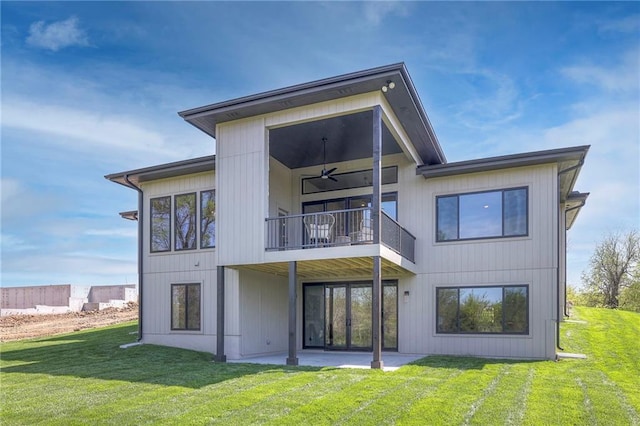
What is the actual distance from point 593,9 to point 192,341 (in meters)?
11.4

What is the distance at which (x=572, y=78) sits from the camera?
37.8 ft

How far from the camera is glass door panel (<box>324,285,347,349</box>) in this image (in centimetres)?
1209

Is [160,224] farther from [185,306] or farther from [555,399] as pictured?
[555,399]

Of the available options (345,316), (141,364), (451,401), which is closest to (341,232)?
(345,316)

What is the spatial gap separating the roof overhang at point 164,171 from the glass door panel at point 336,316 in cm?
450

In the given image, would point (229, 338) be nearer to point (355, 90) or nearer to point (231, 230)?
point (231, 230)

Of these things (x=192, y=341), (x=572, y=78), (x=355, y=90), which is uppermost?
(x=572, y=78)

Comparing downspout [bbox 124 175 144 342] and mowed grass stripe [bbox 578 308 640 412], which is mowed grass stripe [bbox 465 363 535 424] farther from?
downspout [bbox 124 175 144 342]

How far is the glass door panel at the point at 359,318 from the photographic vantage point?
11.8 metres

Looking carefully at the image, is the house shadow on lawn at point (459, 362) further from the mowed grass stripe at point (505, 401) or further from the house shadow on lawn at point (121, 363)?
the house shadow on lawn at point (121, 363)

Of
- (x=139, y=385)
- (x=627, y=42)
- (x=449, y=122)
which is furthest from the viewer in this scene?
(x=449, y=122)

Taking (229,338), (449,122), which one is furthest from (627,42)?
(229,338)

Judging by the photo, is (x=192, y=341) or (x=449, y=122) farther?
(x=449, y=122)

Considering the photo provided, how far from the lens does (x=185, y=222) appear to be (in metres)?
12.3
